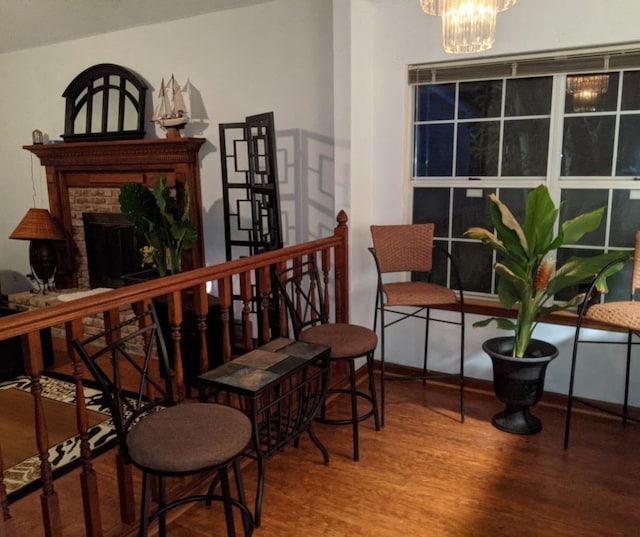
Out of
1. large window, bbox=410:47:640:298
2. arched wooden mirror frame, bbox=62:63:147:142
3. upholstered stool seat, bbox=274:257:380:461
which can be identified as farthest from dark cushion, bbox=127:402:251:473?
arched wooden mirror frame, bbox=62:63:147:142

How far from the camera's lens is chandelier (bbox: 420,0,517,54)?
2.00 metres

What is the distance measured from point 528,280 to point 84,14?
3.74 m

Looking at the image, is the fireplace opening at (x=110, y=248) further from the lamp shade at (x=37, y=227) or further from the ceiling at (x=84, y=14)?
the ceiling at (x=84, y=14)

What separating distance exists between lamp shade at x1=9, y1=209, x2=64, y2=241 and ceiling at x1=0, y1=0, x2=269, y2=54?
155 cm

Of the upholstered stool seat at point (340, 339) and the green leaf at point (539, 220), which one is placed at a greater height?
the green leaf at point (539, 220)

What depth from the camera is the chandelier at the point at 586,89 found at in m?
2.99

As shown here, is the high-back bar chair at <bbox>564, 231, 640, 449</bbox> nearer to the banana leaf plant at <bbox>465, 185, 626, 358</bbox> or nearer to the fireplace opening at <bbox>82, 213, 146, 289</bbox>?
the banana leaf plant at <bbox>465, 185, 626, 358</bbox>

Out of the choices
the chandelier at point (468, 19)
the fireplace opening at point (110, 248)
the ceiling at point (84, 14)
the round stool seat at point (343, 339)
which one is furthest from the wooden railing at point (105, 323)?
the fireplace opening at point (110, 248)

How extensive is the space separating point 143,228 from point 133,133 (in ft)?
3.37

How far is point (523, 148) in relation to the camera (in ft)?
10.6

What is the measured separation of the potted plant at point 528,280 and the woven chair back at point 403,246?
0.44 metres

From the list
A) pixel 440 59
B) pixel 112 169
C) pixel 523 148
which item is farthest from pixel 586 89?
pixel 112 169

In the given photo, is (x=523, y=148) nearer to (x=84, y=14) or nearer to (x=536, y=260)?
(x=536, y=260)

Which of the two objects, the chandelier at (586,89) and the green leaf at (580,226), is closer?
the green leaf at (580,226)
